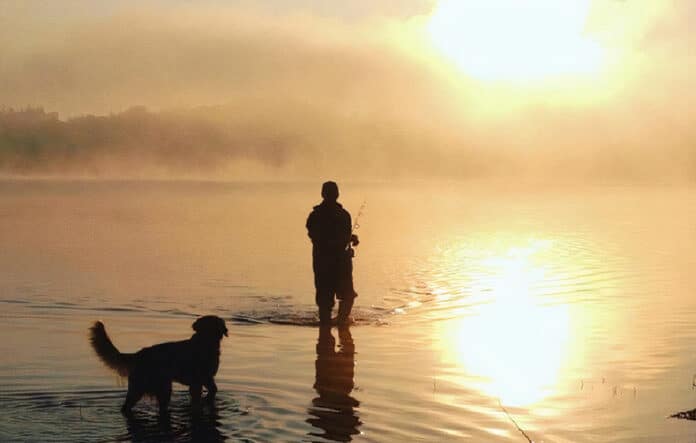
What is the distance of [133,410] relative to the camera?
1117 cm

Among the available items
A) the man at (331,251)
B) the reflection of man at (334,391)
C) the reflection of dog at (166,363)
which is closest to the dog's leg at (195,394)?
the reflection of dog at (166,363)

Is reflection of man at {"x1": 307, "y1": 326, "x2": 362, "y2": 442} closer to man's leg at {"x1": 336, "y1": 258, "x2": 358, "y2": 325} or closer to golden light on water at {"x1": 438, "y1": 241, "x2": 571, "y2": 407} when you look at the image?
man's leg at {"x1": 336, "y1": 258, "x2": 358, "y2": 325}

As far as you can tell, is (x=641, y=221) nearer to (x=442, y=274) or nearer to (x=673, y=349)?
(x=442, y=274)

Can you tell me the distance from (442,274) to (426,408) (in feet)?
53.7

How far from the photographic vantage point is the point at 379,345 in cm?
1605

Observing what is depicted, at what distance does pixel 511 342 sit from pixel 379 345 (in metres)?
1.82

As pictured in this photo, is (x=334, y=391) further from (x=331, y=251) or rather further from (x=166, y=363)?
(x=331, y=251)

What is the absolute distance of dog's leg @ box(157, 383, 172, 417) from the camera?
10.8 meters

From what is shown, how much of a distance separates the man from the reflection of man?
2.51 ft

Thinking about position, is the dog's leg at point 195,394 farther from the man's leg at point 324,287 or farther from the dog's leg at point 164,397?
the man's leg at point 324,287

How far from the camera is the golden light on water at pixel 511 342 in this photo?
1306 centimetres

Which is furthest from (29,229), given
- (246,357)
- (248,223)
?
(246,357)

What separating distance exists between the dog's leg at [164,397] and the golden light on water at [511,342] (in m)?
3.39

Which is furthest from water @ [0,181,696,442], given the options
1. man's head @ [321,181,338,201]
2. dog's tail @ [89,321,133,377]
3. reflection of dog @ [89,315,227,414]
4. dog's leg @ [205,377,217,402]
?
man's head @ [321,181,338,201]
